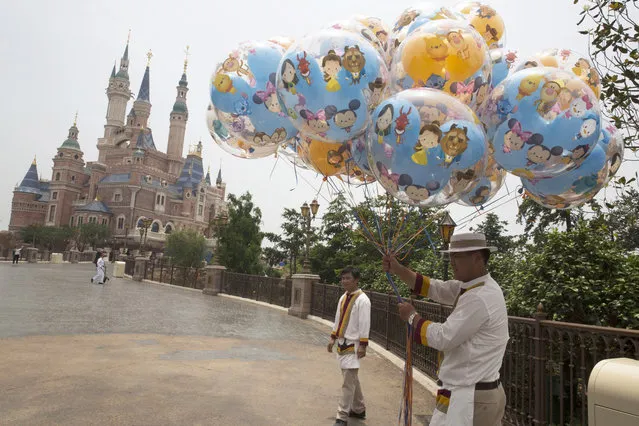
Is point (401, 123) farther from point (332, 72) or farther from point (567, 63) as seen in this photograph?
point (567, 63)

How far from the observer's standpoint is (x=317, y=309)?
52.4 feet

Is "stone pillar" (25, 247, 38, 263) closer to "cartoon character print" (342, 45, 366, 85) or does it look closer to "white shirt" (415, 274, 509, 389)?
"cartoon character print" (342, 45, 366, 85)

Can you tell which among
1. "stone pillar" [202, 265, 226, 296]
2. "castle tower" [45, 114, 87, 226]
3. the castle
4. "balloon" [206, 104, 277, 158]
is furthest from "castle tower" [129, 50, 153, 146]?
"balloon" [206, 104, 277, 158]

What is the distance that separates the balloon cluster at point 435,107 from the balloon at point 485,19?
2.11 feet

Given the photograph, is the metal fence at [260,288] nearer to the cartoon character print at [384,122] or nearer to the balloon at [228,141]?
the balloon at [228,141]

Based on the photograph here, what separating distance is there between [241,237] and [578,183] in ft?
111

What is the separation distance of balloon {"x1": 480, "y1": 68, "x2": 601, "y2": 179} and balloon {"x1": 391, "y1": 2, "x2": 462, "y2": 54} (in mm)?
1120

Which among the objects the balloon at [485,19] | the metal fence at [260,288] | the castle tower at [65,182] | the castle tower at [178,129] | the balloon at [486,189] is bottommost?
the metal fence at [260,288]

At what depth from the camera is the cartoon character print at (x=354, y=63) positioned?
165 inches

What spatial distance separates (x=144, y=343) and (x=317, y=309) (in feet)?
25.6

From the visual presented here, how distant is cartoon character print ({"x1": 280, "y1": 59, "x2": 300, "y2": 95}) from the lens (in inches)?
169

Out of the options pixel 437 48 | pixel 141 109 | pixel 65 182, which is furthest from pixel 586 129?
pixel 141 109

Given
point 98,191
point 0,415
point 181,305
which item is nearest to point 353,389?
point 0,415

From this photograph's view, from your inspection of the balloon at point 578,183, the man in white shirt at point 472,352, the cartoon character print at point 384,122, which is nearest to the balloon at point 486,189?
the balloon at point 578,183
